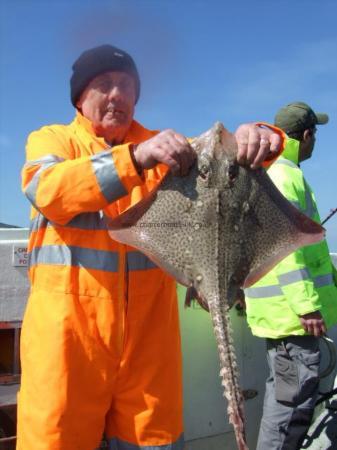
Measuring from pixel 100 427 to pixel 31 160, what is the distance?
1.41 meters

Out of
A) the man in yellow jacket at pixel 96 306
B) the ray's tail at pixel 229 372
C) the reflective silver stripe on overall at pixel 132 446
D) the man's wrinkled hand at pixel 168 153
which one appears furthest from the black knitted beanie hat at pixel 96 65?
the reflective silver stripe on overall at pixel 132 446

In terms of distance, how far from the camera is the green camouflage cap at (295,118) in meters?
4.83

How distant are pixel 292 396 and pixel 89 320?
2.15 m

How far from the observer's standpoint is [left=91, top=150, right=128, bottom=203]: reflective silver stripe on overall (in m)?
2.33

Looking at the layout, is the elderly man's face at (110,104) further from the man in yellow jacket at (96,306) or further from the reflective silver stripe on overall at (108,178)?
the reflective silver stripe on overall at (108,178)

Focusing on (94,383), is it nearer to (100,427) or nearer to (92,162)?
(100,427)

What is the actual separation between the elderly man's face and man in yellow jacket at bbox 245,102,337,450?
5.35ft

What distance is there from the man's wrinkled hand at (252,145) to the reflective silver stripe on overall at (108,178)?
603 millimetres

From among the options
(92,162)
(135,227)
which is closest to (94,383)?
(135,227)

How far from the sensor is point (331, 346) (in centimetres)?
457

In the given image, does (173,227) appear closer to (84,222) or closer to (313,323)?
(84,222)

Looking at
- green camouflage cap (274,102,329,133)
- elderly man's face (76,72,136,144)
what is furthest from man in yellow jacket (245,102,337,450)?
elderly man's face (76,72,136,144)

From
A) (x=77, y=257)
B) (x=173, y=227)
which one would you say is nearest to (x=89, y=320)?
(x=77, y=257)

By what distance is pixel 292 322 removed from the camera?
Result: 13.1ft
